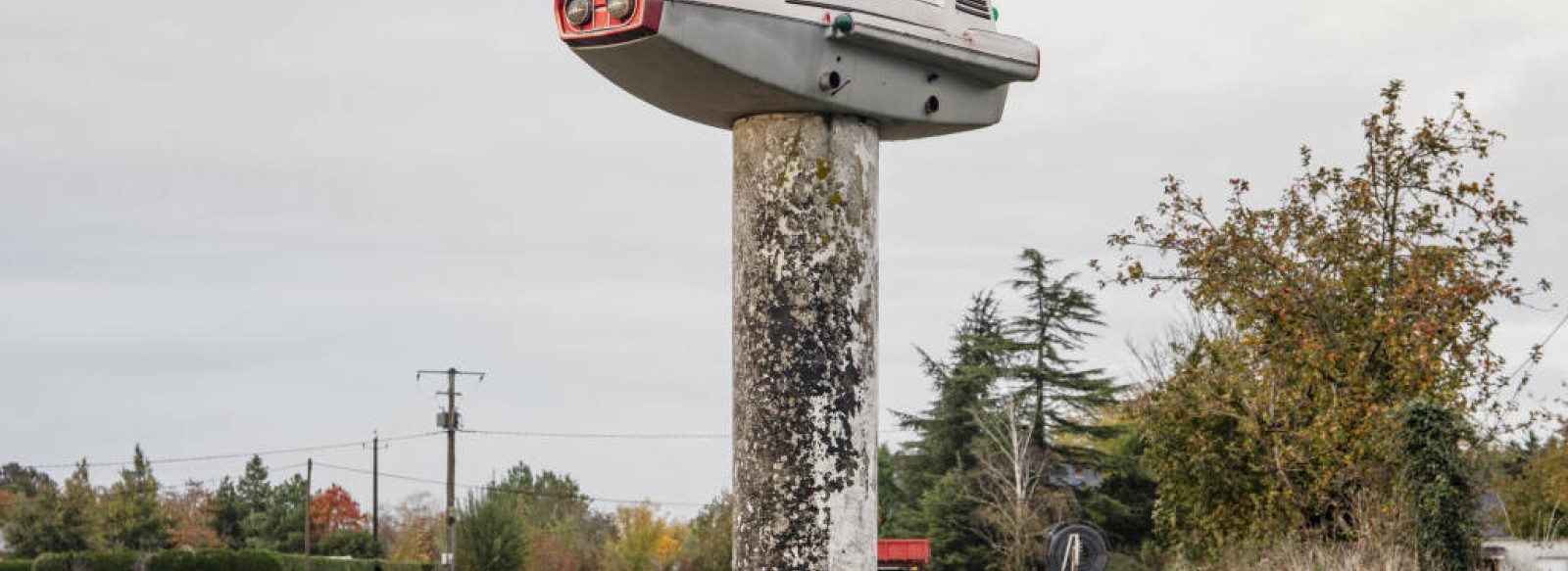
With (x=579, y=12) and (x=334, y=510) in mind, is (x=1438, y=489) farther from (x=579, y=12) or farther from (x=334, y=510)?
(x=334, y=510)

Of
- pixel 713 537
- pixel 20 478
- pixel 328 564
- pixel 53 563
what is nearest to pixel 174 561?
pixel 53 563

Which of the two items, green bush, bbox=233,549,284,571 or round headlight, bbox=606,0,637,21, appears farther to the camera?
green bush, bbox=233,549,284,571

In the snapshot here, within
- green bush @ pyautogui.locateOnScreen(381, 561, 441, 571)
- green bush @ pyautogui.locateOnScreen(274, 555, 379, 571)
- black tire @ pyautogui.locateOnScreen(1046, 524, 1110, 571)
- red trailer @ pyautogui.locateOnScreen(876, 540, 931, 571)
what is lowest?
green bush @ pyautogui.locateOnScreen(381, 561, 441, 571)

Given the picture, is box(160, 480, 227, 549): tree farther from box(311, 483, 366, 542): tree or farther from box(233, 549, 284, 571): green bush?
→ box(233, 549, 284, 571): green bush

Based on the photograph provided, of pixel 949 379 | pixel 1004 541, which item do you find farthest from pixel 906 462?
pixel 1004 541

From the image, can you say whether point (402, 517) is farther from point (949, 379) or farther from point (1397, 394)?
point (1397, 394)

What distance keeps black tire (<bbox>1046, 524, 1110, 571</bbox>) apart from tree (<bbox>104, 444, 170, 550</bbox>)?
48960mm

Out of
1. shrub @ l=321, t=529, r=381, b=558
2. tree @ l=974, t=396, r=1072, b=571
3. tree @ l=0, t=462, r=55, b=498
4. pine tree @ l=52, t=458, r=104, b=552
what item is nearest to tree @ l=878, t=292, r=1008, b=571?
tree @ l=974, t=396, r=1072, b=571

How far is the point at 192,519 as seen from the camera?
6944 cm

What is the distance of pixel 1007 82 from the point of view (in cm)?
682

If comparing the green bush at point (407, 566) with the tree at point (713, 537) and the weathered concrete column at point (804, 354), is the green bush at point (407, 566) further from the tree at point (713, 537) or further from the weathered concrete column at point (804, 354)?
the weathered concrete column at point (804, 354)

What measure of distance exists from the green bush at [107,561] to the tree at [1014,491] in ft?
72.4

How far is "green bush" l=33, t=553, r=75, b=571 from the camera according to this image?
39938 millimetres

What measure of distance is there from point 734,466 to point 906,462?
4236cm
